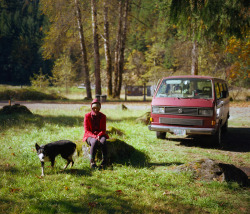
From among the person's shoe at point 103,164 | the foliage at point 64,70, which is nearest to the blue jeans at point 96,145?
the person's shoe at point 103,164

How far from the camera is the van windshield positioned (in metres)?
8.59

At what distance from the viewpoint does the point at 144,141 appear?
8.51m

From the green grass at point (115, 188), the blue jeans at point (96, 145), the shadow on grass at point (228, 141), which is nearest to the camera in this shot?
the green grass at point (115, 188)

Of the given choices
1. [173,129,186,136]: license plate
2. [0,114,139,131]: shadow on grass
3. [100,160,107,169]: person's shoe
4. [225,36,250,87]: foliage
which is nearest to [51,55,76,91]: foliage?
[225,36,250,87]: foliage

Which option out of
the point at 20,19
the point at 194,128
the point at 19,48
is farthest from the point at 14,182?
the point at 20,19

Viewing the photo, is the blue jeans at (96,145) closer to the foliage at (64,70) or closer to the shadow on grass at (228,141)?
the shadow on grass at (228,141)

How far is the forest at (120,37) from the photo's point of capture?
25.1 feet

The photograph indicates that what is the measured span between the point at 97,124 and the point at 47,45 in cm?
2018

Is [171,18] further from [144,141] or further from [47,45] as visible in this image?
[47,45]

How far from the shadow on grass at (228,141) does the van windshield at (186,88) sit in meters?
1.52

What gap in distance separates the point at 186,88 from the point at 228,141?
250 centimetres

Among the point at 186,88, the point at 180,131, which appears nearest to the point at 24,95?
the point at 186,88

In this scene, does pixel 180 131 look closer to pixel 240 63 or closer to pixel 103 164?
pixel 103 164

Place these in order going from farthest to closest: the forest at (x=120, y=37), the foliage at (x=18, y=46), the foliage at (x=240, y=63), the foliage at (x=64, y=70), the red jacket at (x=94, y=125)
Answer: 1. the foliage at (x=18, y=46)
2. the foliage at (x=64, y=70)
3. the foliage at (x=240, y=63)
4. the forest at (x=120, y=37)
5. the red jacket at (x=94, y=125)
